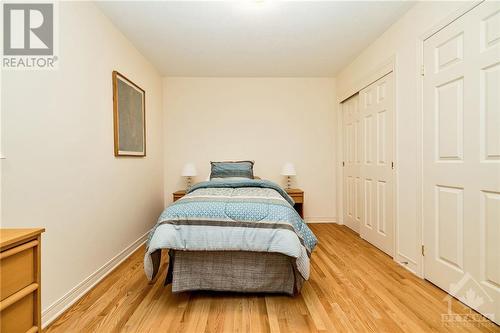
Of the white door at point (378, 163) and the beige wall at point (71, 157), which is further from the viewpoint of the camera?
the white door at point (378, 163)

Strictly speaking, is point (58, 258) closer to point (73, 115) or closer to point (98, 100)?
point (73, 115)

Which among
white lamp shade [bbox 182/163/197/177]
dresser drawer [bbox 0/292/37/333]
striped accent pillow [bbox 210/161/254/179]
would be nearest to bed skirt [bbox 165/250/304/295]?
dresser drawer [bbox 0/292/37/333]

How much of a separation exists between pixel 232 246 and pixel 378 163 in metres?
2.05

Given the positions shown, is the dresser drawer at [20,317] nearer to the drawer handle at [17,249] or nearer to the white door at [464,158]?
the drawer handle at [17,249]

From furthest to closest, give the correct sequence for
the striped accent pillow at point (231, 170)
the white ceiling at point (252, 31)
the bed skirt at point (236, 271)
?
the striped accent pillow at point (231, 170) → the white ceiling at point (252, 31) → the bed skirt at point (236, 271)

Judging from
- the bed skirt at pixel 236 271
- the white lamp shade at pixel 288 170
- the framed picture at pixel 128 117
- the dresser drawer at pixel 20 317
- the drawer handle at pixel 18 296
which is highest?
the framed picture at pixel 128 117

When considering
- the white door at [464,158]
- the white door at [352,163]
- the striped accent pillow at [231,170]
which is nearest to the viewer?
the white door at [464,158]

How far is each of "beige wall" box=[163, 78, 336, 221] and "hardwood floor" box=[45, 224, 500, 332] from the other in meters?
2.05

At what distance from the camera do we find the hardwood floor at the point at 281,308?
152 centimetres

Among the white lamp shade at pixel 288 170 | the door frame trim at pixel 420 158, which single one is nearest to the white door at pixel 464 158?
the door frame trim at pixel 420 158

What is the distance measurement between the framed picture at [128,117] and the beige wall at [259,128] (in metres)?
0.94

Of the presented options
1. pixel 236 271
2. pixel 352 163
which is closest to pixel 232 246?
pixel 236 271

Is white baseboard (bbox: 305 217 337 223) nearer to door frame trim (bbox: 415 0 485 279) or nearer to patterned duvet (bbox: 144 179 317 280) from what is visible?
door frame trim (bbox: 415 0 485 279)

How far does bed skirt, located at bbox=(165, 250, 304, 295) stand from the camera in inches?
72.1
